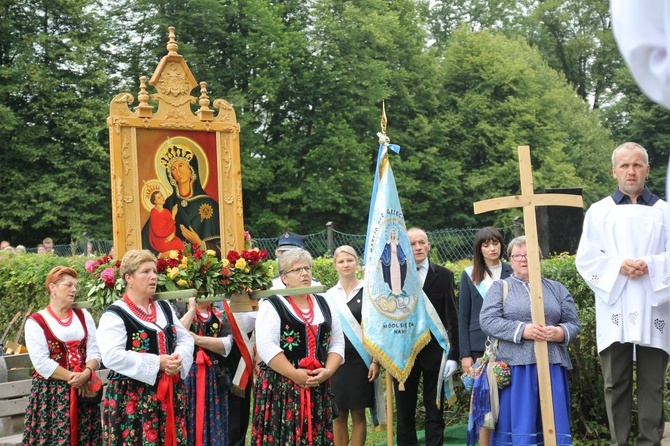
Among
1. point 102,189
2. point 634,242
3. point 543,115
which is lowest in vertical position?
point 634,242

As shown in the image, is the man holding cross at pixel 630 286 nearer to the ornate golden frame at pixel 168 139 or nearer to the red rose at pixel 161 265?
the red rose at pixel 161 265

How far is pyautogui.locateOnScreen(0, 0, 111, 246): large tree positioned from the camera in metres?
29.5

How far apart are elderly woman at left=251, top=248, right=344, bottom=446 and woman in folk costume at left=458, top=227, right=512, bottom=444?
4.14ft

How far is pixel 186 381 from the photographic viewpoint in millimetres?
7574

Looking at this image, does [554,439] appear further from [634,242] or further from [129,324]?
[129,324]

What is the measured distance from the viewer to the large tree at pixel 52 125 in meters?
29.5

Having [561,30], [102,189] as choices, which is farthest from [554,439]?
[561,30]

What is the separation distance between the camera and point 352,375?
7773 mm

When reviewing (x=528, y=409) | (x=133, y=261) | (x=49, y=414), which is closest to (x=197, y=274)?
(x=133, y=261)

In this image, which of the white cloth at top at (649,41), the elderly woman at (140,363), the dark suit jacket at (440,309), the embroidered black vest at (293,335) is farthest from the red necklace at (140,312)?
the white cloth at top at (649,41)

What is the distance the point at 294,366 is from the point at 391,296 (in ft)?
4.22

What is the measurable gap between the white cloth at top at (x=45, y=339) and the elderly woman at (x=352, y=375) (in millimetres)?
2003

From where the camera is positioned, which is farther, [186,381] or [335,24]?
[335,24]

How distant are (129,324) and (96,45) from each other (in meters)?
26.7
